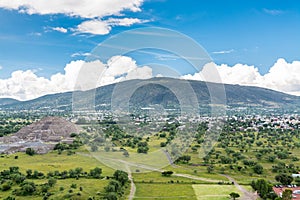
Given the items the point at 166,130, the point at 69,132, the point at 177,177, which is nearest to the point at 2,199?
the point at 177,177

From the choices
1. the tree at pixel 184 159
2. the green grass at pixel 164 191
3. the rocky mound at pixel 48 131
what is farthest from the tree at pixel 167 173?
the rocky mound at pixel 48 131

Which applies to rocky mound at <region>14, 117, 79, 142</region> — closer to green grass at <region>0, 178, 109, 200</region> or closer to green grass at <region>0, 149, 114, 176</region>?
green grass at <region>0, 149, 114, 176</region>

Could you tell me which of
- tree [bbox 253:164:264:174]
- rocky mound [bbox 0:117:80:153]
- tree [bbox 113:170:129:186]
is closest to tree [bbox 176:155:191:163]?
tree [bbox 253:164:264:174]

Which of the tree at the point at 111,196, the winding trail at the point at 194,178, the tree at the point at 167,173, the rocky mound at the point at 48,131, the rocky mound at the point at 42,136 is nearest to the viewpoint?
the tree at the point at 111,196

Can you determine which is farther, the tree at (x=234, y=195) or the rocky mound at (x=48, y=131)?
the rocky mound at (x=48, y=131)

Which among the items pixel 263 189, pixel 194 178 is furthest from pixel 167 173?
pixel 263 189

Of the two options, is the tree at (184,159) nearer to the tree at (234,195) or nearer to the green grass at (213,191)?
the green grass at (213,191)
